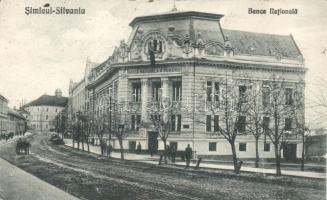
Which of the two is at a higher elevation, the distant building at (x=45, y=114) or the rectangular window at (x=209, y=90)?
the rectangular window at (x=209, y=90)

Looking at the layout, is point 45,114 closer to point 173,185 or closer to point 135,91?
point 135,91

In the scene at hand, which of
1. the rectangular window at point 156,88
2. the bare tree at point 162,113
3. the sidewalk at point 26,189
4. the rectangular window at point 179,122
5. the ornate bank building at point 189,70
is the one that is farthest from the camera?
the rectangular window at point 156,88

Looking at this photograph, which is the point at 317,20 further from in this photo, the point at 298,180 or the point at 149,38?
the point at 149,38

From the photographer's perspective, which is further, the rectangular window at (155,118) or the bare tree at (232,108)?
the rectangular window at (155,118)

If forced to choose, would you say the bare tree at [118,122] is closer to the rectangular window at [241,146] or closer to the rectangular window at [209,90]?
the rectangular window at [209,90]

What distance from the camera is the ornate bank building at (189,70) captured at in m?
36.3

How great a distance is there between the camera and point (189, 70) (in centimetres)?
3766

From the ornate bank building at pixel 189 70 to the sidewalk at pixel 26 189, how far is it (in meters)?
17.9

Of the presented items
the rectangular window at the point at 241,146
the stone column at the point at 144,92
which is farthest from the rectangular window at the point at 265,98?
the stone column at the point at 144,92

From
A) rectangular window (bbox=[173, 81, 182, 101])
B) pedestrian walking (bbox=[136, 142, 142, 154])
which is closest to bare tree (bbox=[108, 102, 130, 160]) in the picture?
pedestrian walking (bbox=[136, 142, 142, 154])

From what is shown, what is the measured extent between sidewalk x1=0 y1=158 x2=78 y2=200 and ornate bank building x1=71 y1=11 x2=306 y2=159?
58.8 feet

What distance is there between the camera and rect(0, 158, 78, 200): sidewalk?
15.2m

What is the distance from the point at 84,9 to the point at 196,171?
11461 mm

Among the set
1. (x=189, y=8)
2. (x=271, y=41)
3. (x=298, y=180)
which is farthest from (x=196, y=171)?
(x=271, y=41)
